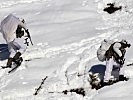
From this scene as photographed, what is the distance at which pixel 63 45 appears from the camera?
14211 mm

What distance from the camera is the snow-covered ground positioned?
38.7 feet

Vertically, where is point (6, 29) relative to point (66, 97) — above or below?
above

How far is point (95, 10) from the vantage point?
1656 cm

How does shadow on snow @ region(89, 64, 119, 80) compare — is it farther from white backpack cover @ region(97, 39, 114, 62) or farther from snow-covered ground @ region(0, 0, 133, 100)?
white backpack cover @ region(97, 39, 114, 62)

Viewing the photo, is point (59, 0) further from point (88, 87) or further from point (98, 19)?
point (88, 87)

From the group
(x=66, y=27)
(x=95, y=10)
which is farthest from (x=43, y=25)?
(x=95, y=10)

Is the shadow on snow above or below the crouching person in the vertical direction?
below

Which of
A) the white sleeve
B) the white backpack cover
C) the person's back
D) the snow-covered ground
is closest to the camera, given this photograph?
the white sleeve

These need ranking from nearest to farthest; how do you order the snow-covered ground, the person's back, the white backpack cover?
the white backpack cover < the snow-covered ground < the person's back

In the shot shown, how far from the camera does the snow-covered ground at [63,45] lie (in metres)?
11.8

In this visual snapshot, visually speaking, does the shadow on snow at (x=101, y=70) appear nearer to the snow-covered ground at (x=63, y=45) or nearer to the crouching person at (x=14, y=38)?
the snow-covered ground at (x=63, y=45)

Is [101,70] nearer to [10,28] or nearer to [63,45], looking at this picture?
[63,45]

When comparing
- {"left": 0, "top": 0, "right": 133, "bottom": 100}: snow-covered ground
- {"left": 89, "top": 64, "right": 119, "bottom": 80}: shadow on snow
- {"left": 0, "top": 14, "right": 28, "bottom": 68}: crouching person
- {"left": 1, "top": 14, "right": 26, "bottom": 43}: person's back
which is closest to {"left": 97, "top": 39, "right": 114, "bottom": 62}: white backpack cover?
{"left": 89, "top": 64, "right": 119, "bottom": 80}: shadow on snow

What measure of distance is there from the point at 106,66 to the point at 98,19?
4455mm
